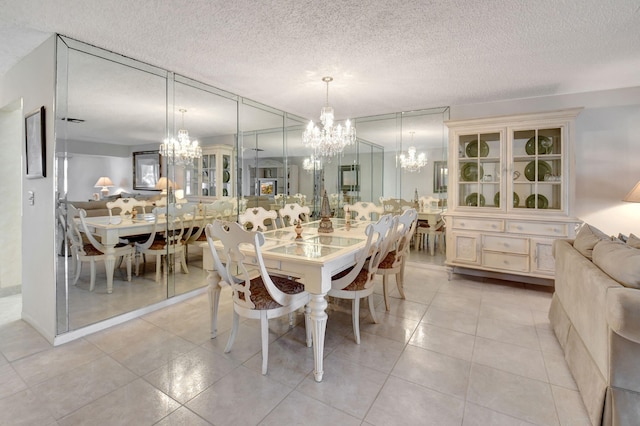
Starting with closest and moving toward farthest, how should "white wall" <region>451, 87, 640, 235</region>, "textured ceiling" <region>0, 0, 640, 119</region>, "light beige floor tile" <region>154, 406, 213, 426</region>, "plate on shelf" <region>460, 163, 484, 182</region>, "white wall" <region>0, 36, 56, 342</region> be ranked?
"light beige floor tile" <region>154, 406, 213, 426</region> → "textured ceiling" <region>0, 0, 640, 119</region> → "white wall" <region>0, 36, 56, 342</region> → "white wall" <region>451, 87, 640, 235</region> → "plate on shelf" <region>460, 163, 484, 182</region>

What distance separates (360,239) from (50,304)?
2.48 meters

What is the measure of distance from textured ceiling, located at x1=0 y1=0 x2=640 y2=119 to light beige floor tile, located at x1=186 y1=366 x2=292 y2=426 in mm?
2331

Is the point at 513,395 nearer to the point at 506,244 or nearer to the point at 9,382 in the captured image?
the point at 506,244

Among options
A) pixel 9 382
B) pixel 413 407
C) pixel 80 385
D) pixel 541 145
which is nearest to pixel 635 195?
pixel 541 145

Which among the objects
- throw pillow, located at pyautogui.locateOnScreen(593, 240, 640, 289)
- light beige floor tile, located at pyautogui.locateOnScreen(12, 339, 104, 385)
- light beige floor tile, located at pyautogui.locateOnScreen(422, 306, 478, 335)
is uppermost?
throw pillow, located at pyautogui.locateOnScreen(593, 240, 640, 289)

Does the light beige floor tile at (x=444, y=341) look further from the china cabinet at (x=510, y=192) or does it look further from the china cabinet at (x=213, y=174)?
the china cabinet at (x=213, y=174)

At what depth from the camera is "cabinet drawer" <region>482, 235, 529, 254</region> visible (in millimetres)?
3539

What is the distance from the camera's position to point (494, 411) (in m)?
1.62

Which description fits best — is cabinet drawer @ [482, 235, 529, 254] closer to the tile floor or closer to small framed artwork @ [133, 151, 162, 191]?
the tile floor

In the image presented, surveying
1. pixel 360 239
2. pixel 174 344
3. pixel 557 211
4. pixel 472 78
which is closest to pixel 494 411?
pixel 360 239

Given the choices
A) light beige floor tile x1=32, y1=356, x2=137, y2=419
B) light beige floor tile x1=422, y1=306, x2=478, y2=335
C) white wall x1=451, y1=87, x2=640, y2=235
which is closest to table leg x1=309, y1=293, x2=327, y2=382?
light beige floor tile x1=32, y1=356, x2=137, y2=419

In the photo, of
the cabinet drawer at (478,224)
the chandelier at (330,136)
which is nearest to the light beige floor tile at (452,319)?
the cabinet drawer at (478,224)

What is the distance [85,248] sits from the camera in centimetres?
271

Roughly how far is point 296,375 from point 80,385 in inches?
50.2
